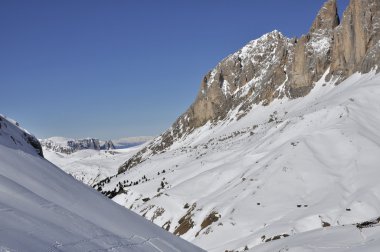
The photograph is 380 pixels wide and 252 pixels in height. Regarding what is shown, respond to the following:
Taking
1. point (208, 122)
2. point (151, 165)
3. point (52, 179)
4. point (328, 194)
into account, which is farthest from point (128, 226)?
point (208, 122)

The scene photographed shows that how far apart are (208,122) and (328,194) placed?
128 m

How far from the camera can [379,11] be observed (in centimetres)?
9925

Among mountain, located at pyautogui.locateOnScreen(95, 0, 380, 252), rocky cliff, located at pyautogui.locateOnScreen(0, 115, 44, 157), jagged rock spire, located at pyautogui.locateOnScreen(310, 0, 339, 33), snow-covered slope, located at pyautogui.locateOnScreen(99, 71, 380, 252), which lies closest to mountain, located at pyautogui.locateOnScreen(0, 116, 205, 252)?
rocky cliff, located at pyautogui.locateOnScreen(0, 115, 44, 157)

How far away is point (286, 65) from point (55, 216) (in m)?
127

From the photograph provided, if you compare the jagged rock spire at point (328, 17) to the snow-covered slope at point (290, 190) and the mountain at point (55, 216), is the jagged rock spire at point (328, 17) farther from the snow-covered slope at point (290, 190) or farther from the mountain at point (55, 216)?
the mountain at point (55, 216)

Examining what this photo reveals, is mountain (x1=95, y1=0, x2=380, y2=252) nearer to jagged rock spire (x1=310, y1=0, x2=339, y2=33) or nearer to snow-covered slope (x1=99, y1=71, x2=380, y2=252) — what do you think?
snow-covered slope (x1=99, y1=71, x2=380, y2=252)

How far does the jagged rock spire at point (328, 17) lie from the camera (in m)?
120

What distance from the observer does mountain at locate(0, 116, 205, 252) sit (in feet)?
29.3

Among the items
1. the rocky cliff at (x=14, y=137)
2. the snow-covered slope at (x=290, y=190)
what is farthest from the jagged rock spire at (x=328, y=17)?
the rocky cliff at (x=14, y=137)

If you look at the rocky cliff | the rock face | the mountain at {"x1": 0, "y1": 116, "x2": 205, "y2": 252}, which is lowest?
the mountain at {"x1": 0, "y1": 116, "x2": 205, "y2": 252}

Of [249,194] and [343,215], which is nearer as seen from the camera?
[343,215]

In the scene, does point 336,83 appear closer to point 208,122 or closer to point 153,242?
point 208,122

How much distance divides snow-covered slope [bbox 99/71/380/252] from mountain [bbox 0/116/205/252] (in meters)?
7.29

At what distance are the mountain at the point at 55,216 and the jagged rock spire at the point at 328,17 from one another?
11538 cm
